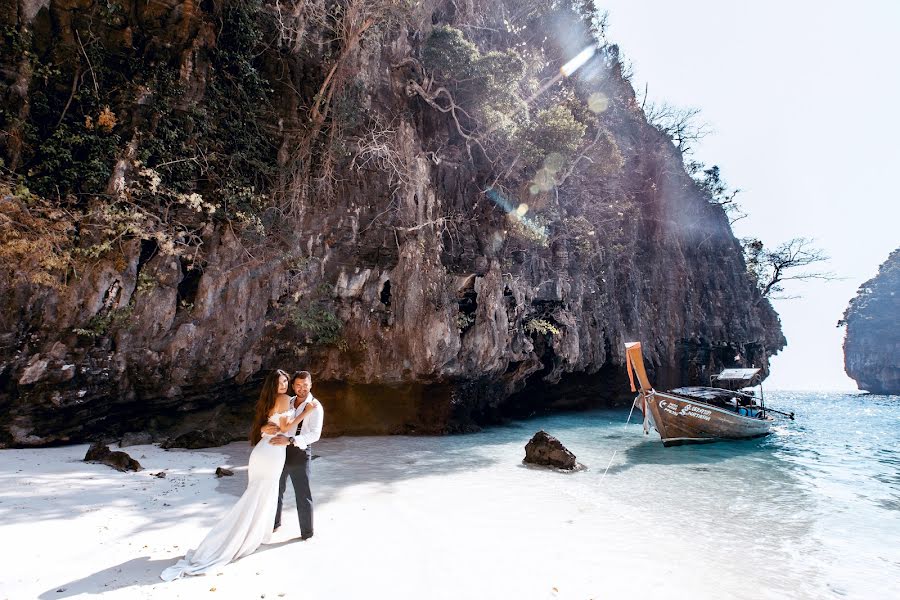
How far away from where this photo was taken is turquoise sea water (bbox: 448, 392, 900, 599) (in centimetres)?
490

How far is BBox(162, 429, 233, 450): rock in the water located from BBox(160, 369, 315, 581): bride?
22.2ft

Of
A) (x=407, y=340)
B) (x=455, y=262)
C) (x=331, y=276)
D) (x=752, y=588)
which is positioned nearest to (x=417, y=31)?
(x=455, y=262)

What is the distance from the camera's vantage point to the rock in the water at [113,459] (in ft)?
22.9

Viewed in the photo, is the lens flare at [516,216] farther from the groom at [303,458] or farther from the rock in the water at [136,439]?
the groom at [303,458]

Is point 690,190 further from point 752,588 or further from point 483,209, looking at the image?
point 752,588

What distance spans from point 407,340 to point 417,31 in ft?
35.0

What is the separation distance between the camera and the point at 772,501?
778cm

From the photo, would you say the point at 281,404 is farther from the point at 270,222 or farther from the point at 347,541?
the point at 270,222

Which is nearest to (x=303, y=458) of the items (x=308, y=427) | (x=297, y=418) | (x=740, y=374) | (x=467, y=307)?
(x=308, y=427)

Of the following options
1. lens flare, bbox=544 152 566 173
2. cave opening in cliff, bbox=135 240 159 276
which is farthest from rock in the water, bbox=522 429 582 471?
lens flare, bbox=544 152 566 173

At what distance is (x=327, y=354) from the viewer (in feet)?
43.0

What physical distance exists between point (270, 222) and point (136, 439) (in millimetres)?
5866

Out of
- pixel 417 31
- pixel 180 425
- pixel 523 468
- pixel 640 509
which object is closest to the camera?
pixel 640 509

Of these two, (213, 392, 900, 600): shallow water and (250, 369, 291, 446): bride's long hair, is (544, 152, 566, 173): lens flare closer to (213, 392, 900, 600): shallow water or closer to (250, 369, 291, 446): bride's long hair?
(213, 392, 900, 600): shallow water
